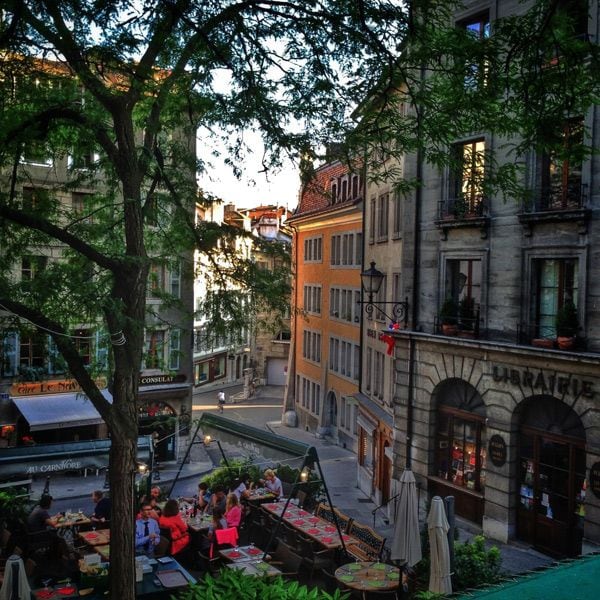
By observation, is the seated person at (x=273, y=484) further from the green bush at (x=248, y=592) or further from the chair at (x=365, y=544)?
the green bush at (x=248, y=592)

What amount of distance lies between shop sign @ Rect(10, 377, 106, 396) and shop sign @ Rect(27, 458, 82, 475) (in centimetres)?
1206

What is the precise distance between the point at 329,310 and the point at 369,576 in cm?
3078

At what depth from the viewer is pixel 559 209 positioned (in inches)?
720

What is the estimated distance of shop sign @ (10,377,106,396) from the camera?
1184 inches

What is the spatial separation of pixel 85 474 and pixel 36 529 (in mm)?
14923

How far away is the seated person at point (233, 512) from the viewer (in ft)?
58.7

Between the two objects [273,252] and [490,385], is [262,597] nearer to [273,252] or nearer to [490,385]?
[273,252]

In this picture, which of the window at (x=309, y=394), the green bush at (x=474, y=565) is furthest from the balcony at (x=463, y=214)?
the window at (x=309, y=394)

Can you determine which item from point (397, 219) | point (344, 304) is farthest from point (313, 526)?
point (344, 304)

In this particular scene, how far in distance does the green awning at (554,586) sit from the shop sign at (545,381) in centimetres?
1471

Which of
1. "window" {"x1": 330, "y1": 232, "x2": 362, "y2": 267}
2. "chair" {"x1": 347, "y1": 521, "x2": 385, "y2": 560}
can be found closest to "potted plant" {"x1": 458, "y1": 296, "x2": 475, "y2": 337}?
"chair" {"x1": 347, "y1": 521, "x2": 385, "y2": 560}

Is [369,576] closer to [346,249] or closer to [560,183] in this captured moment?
[560,183]

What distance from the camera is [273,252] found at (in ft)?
43.0

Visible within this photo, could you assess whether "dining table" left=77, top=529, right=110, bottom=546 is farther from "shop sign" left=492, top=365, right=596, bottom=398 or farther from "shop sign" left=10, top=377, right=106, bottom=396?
"shop sign" left=10, top=377, right=106, bottom=396
